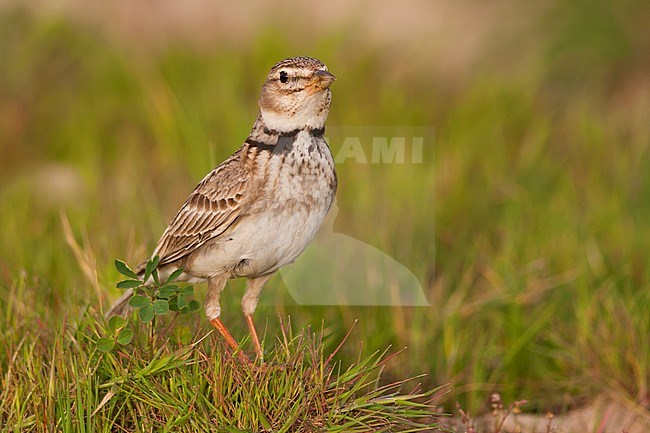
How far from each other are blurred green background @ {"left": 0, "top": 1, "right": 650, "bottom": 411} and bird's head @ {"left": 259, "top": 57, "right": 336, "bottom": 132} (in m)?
0.86

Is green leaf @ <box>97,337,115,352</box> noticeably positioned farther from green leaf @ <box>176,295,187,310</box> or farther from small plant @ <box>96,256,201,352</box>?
green leaf @ <box>176,295,187,310</box>

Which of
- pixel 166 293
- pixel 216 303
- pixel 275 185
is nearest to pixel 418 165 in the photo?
pixel 216 303

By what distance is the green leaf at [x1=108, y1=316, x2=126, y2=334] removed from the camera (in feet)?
12.3

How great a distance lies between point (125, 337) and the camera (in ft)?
12.1

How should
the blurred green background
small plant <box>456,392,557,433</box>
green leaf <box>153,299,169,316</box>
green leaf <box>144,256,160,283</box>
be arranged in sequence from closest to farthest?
green leaf <box>153,299,169,316</box> < green leaf <box>144,256,160,283</box> < small plant <box>456,392,557,433</box> < the blurred green background

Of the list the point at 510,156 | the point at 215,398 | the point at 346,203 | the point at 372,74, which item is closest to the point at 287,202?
the point at 215,398

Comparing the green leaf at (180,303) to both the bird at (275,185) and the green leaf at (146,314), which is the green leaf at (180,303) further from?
the bird at (275,185)

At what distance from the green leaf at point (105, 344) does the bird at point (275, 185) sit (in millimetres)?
416

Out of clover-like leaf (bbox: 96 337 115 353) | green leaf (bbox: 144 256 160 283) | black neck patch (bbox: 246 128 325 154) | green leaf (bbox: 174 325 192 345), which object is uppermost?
black neck patch (bbox: 246 128 325 154)

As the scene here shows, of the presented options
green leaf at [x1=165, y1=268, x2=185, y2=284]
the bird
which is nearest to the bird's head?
the bird

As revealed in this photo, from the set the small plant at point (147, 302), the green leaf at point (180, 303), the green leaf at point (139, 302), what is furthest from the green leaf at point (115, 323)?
the green leaf at point (180, 303)

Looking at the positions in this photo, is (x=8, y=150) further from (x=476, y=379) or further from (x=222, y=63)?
(x=476, y=379)

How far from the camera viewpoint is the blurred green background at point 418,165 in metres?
5.10

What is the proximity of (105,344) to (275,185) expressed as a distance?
815 mm
